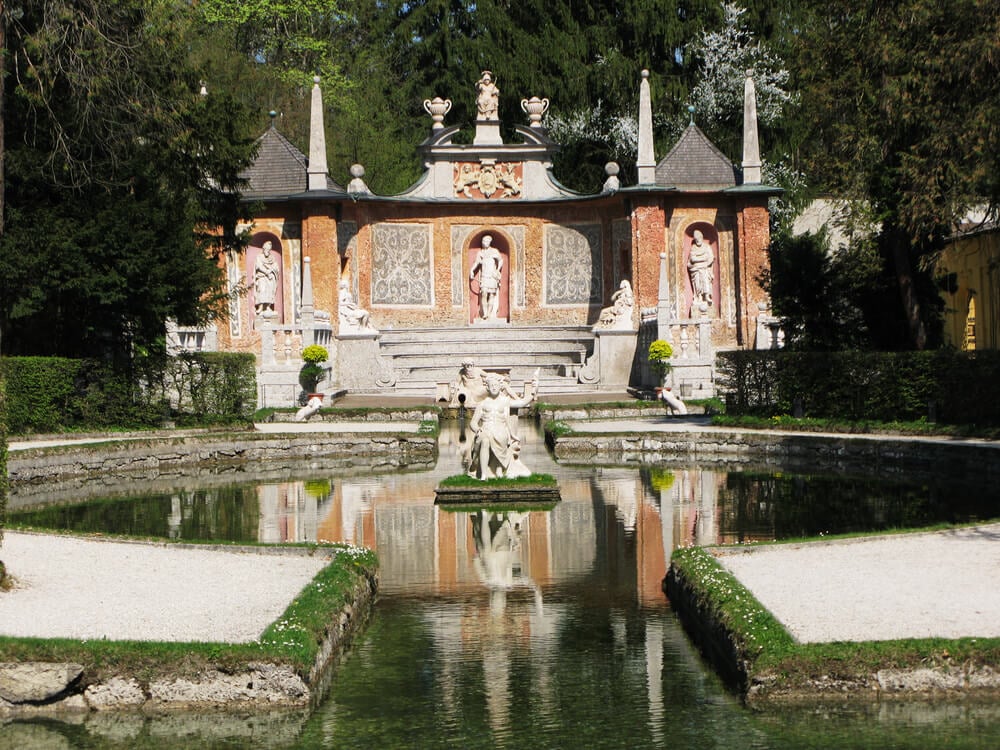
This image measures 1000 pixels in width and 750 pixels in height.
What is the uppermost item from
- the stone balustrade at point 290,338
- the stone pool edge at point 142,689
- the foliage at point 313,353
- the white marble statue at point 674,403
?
the stone balustrade at point 290,338

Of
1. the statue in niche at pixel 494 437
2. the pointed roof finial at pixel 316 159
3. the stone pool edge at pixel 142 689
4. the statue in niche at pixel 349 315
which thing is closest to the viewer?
the stone pool edge at pixel 142 689

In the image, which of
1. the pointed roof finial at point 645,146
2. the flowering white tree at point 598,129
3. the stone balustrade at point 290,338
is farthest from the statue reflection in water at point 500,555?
the flowering white tree at point 598,129

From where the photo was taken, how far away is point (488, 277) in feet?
126

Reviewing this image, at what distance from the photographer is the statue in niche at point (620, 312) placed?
35062 millimetres

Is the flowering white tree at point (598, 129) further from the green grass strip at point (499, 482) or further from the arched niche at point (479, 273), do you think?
the green grass strip at point (499, 482)

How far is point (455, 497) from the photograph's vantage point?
1733 centimetres

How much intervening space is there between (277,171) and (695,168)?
34.5ft

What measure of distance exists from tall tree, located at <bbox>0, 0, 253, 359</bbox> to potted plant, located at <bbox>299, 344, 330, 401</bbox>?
4.26 m

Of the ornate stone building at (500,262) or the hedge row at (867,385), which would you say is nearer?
the hedge row at (867,385)

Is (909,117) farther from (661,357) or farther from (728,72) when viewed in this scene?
(728,72)

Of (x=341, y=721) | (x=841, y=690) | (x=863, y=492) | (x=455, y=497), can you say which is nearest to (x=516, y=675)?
(x=341, y=721)

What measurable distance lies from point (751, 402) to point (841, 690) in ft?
60.6

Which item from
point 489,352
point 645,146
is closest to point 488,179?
point 645,146

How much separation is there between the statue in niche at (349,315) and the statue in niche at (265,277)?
8.46 feet
